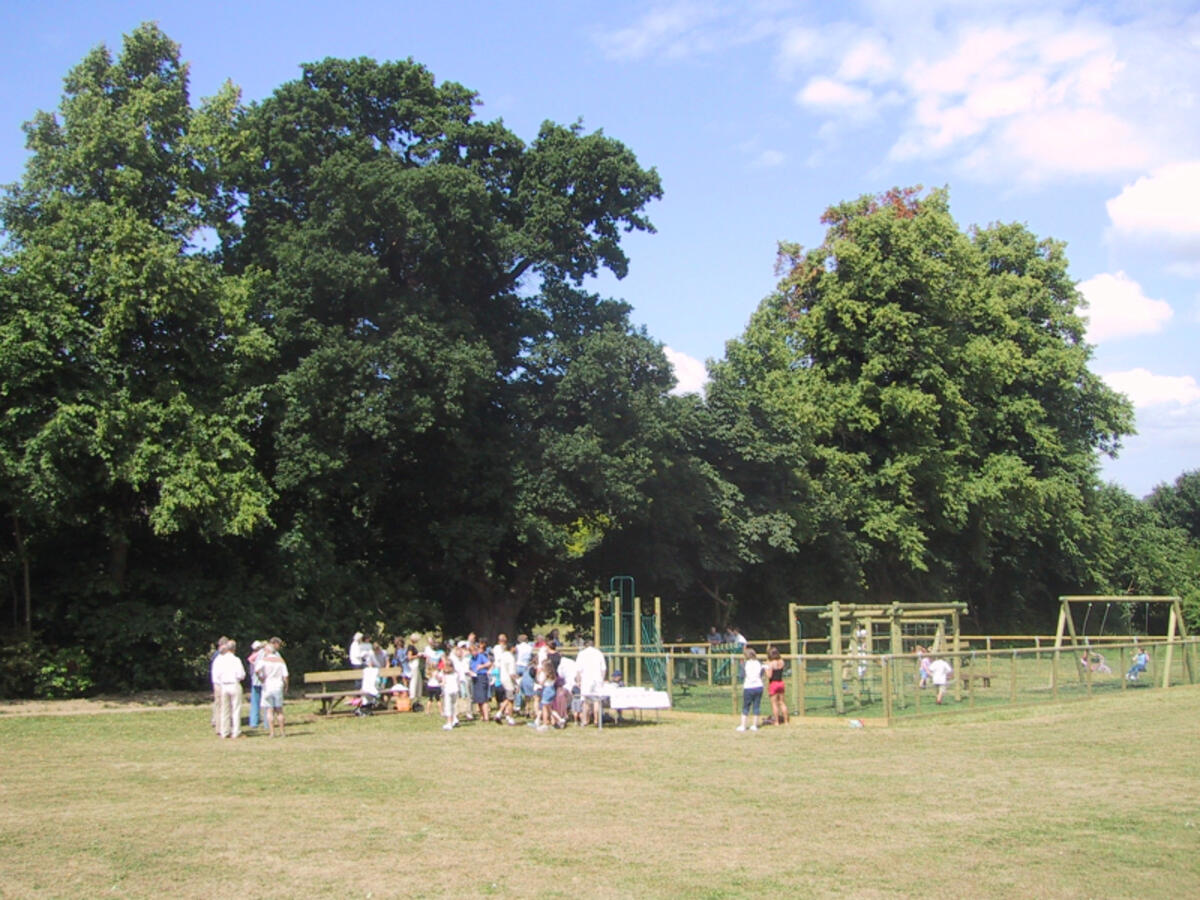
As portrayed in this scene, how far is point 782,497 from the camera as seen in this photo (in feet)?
138

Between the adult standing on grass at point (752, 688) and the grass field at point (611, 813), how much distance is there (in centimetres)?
81

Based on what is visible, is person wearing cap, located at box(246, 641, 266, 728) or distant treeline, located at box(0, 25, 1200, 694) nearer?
person wearing cap, located at box(246, 641, 266, 728)

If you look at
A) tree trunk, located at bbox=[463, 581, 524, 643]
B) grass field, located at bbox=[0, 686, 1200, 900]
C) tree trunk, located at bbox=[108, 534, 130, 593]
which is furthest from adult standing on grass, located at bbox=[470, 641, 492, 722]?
tree trunk, located at bbox=[463, 581, 524, 643]

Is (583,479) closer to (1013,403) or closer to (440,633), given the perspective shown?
Result: (440,633)

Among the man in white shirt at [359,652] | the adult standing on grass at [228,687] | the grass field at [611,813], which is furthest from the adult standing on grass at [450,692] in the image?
the adult standing on grass at [228,687]

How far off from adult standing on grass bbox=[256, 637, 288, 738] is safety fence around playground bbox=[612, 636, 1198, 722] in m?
7.89

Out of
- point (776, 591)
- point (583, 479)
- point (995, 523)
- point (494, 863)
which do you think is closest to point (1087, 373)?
point (995, 523)

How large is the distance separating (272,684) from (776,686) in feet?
31.2

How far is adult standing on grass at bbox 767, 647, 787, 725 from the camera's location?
22514mm

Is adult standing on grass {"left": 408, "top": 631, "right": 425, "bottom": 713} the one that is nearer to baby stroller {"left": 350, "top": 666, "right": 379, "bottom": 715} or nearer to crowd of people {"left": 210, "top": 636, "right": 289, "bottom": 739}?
baby stroller {"left": 350, "top": 666, "right": 379, "bottom": 715}

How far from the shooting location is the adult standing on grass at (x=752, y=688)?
21.5 m

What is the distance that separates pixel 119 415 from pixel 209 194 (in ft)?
31.3

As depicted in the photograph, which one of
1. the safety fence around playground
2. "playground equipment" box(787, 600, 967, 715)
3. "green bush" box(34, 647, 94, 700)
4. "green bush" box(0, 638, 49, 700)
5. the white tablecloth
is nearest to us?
the white tablecloth

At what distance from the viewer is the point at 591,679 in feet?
74.6
